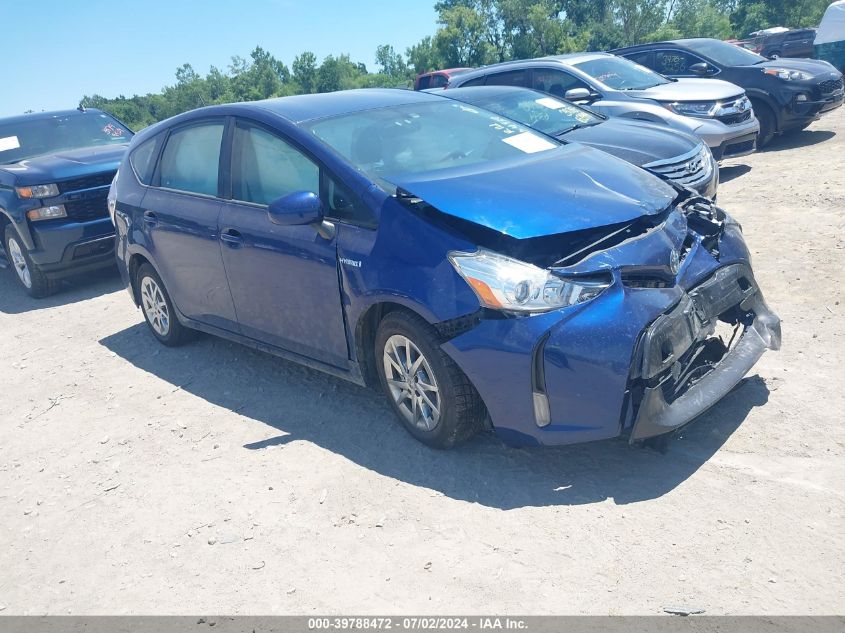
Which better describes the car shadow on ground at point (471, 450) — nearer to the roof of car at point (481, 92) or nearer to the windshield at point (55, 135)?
the roof of car at point (481, 92)

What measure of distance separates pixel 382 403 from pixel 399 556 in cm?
154

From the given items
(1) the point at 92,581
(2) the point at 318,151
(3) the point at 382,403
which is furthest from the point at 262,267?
(1) the point at 92,581

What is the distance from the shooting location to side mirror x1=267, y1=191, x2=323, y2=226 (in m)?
4.18

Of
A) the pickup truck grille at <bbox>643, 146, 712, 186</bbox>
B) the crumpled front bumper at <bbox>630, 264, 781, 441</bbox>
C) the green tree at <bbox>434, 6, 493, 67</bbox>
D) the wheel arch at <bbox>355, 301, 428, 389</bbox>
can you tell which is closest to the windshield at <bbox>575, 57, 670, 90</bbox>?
the pickup truck grille at <bbox>643, 146, 712, 186</bbox>

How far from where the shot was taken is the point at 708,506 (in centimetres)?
334

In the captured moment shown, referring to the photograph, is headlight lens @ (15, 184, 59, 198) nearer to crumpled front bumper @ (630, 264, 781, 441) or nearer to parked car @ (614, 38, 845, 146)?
crumpled front bumper @ (630, 264, 781, 441)

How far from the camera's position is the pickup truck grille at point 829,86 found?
11180mm

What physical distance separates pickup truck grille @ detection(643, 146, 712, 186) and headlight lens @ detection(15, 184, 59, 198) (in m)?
6.09

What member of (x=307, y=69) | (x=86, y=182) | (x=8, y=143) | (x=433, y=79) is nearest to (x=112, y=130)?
(x=8, y=143)

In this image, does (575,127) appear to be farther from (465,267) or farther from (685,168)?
(465,267)

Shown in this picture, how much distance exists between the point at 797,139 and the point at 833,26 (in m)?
6.83

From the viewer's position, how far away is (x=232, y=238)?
4887 millimetres

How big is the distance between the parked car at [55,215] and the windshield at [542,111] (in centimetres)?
429

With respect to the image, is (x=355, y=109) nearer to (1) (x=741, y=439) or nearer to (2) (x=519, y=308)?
(2) (x=519, y=308)
